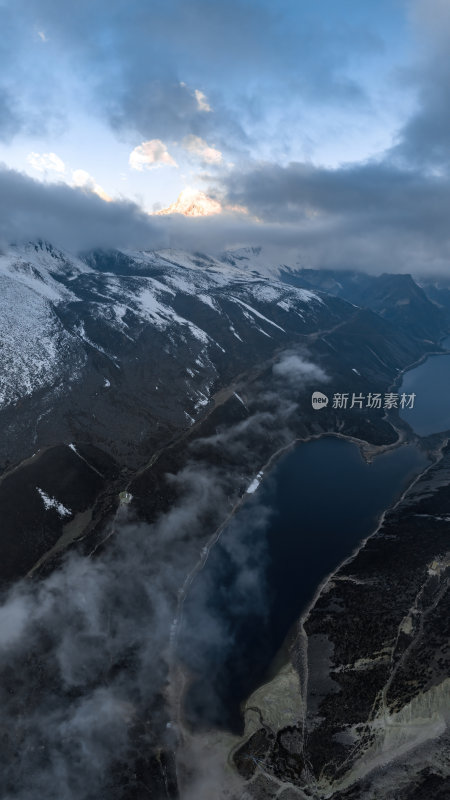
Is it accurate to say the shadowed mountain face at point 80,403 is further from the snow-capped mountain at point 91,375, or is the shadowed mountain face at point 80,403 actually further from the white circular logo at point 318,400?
the white circular logo at point 318,400

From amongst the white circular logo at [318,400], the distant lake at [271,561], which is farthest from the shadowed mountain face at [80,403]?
the distant lake at [271,561]

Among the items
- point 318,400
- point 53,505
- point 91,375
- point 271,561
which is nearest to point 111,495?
point 53,505

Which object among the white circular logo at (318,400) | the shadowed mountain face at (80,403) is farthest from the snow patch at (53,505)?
the white circular logo at (318,400)

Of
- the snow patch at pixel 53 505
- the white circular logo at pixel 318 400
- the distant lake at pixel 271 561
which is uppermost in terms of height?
the white circular logo at pixel 318 400

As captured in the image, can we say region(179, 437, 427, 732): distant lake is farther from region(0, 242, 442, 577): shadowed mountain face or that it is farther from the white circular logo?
the white circular logo

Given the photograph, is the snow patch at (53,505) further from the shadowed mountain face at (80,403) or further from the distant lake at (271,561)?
the distant lake at (271,561)

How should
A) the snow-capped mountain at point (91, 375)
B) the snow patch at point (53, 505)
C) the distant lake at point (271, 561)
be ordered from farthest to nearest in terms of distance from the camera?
the snow-capped mountain at point (91, 375) < the snow patch at point (53, 505) < the distant lake at point (271, 561)

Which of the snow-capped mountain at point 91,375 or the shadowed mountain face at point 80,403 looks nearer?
the shadowed mountain face at point 80,403

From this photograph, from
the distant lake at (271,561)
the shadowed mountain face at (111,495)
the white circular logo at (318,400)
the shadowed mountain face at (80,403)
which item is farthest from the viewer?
the white circular logo at (318,400)

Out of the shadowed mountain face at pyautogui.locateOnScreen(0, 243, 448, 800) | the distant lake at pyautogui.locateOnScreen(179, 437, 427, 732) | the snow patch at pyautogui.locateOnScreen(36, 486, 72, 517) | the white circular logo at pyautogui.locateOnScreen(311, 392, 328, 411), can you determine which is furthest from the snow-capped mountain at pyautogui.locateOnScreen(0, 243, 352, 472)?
the distant lake at pyautogui.locateOnScreen(179, 437, 427, 732)

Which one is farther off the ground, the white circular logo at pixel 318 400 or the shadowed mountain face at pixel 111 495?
the white circular logo at pixel 318 400
